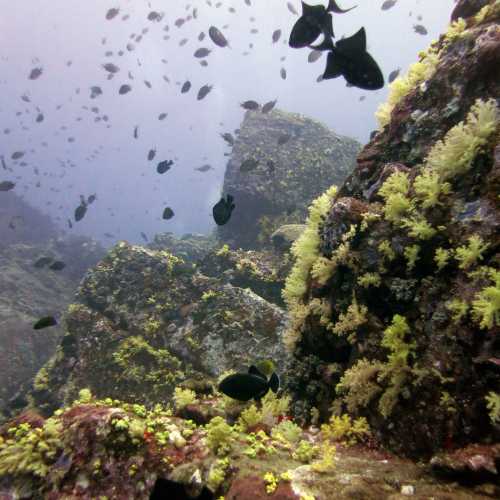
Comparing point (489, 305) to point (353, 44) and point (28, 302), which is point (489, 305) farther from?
point (28, 302)

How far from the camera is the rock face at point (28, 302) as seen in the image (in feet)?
47.3

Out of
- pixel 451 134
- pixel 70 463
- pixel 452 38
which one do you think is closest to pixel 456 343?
pixel 451 134

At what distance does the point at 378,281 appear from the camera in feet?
12.7

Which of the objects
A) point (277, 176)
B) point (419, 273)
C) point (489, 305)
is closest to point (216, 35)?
point (277, 176)

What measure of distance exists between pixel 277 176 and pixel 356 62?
13654mm

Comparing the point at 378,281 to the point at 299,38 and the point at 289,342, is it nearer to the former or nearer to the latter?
the point at 289,342

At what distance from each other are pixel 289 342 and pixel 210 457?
238cm

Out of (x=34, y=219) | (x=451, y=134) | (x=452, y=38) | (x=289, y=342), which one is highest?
(x=452, y=38)

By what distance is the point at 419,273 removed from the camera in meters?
3.63

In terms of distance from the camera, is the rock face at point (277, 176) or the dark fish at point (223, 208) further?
Answer: the rock face at point (277, 176)

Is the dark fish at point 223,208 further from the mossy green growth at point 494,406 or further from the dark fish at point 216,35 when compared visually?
the dark fish at point 216,35

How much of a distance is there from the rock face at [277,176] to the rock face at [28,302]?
28.9 ft

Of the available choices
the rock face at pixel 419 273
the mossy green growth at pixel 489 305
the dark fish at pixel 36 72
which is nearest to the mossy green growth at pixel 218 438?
the rock face at pixel 419 273

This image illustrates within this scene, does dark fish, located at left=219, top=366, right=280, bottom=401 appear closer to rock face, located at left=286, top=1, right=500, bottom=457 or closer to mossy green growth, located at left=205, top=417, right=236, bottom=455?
mossy green growth, located at left=205, top=417, right=236, bottom=455
